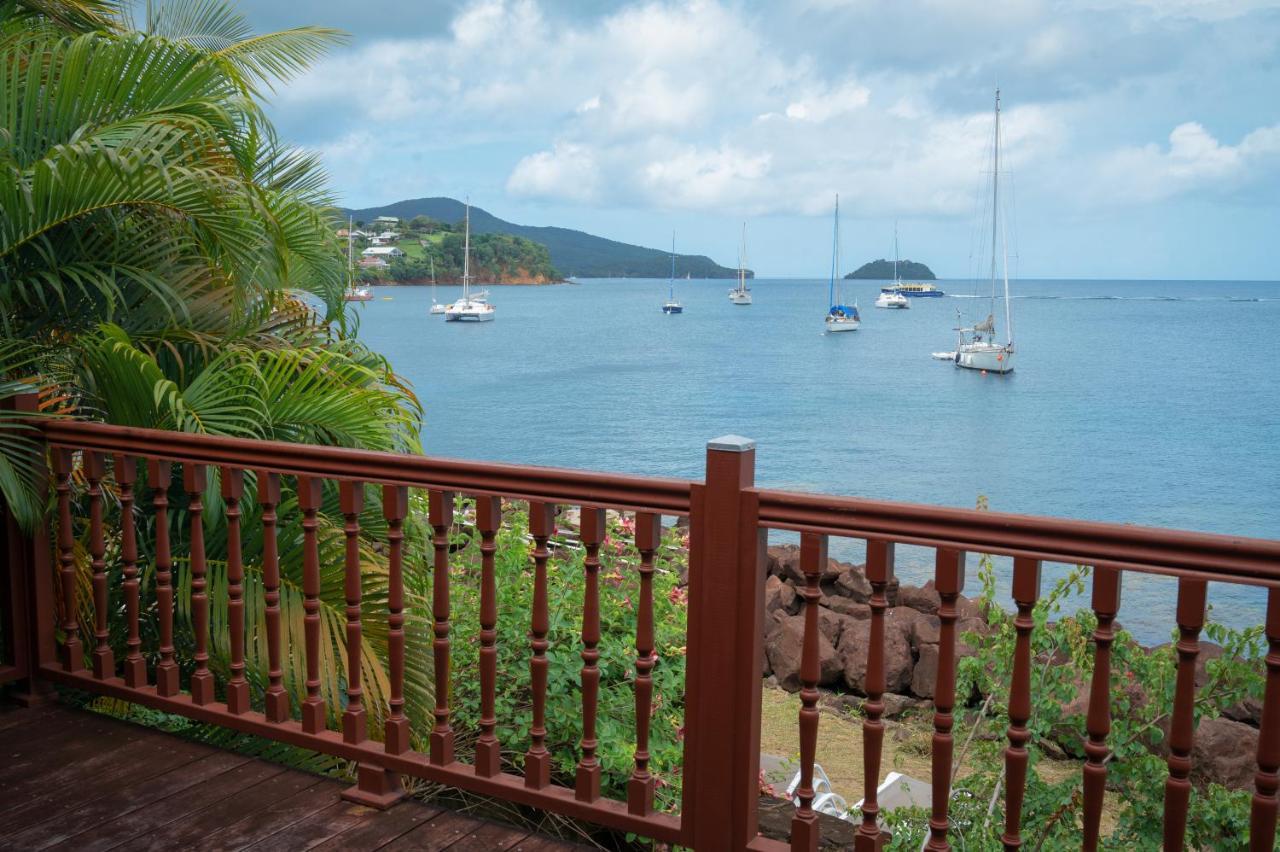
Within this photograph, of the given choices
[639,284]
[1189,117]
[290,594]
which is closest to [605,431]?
[290,594]

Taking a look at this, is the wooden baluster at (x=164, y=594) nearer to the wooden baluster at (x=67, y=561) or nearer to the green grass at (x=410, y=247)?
the wooden baluster at (x=67, y=561)

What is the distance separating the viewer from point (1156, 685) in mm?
3795

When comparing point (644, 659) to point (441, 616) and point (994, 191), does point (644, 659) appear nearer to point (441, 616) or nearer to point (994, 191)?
point (441, 616)

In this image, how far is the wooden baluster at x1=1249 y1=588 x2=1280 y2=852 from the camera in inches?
78.0

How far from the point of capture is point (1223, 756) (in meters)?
7.09

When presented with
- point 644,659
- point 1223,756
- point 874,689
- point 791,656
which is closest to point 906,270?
point 791,656

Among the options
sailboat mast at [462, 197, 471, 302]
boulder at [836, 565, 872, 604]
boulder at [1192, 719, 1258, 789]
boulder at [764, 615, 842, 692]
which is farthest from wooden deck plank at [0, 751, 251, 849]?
sailboat mast at [462, 197, 471, 302]

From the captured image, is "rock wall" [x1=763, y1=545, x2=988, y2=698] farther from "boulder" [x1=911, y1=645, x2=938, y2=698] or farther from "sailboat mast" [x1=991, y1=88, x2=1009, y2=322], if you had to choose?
"sailboat mast" [x1=991, y1=88, x2=1009, y2=322]

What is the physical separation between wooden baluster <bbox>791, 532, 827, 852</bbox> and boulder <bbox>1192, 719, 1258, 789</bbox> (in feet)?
17.8

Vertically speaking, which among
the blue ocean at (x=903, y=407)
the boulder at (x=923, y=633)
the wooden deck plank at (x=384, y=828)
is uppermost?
the wooden deck plank at (x=384, y=828)

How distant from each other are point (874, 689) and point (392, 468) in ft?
4.33

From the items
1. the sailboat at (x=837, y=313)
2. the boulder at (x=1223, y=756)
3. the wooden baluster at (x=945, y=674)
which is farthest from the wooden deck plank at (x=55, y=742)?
the sailboat at (x=837, y=313)

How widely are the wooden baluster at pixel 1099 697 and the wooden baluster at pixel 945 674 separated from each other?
0.26 metres

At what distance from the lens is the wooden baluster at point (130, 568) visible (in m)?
3.41
